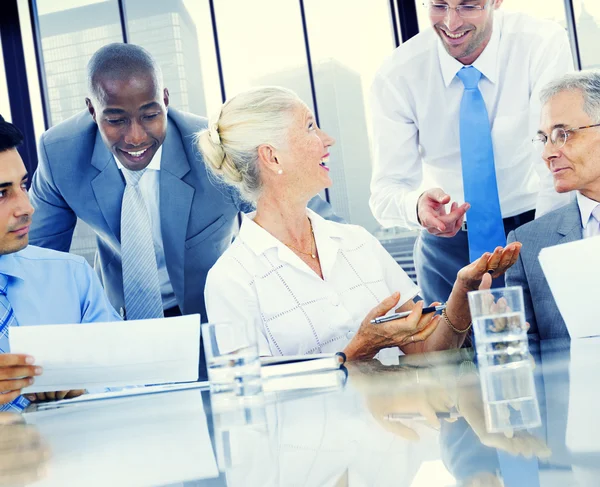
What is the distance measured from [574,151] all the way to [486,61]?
0.70 m

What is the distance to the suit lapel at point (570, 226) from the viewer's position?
2.09 metres

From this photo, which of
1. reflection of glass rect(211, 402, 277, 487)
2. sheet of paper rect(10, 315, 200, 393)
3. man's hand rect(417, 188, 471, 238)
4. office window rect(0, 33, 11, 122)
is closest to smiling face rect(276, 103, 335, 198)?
man's hand rect(417, 188, 471, 238)

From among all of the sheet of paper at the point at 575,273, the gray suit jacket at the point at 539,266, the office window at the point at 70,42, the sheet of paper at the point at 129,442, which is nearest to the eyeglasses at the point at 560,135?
the gray suit jacket at the point at 539,266

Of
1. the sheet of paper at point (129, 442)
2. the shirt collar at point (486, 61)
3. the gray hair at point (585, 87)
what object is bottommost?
the sheet of paper at point (129, 442)

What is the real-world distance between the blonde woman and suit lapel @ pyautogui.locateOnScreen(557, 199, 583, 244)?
0.31 m

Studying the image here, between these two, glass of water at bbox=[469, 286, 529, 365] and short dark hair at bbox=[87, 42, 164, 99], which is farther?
short dark hair at bbox=[87, 42, 164, 99]

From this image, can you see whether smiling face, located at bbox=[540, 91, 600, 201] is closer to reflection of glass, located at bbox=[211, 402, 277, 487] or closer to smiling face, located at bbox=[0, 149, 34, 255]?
reflection of glass, located at bbox=[211, 402, 277, 487]

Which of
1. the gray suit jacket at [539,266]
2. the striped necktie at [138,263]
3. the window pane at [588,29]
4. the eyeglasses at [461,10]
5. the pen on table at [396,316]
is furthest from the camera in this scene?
the window pane at [588,29]

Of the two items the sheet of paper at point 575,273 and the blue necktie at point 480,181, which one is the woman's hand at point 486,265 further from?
the blue necktie at point 480,181

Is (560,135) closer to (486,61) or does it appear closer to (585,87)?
(585,87)

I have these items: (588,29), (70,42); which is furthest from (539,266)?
(70,42)

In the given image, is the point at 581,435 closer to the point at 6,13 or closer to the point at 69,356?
the point at 69,356

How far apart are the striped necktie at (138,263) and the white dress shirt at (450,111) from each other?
873mm

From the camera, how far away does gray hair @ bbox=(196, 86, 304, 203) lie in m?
2.24
